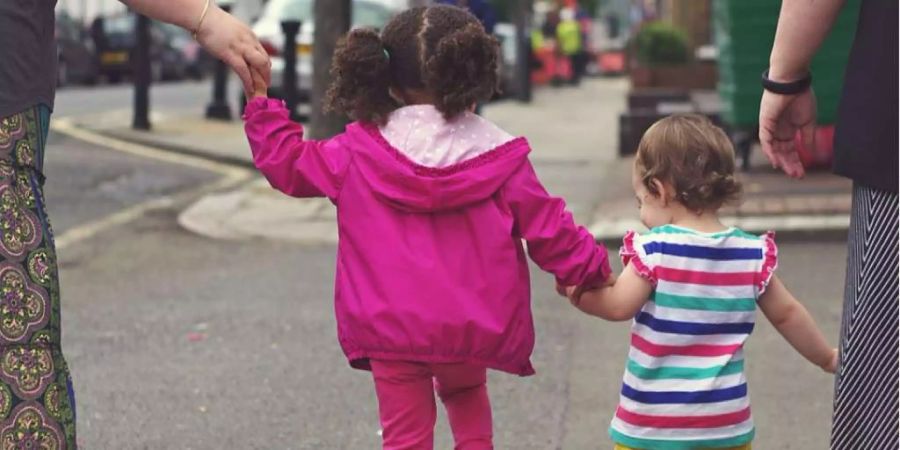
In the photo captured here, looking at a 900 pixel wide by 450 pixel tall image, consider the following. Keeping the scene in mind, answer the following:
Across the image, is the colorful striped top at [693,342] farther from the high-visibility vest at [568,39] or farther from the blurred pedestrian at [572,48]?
the high-visibility vest at [568,39]

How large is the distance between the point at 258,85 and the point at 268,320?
3.65m

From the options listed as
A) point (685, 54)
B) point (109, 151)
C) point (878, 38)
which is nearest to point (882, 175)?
point (878, 38)

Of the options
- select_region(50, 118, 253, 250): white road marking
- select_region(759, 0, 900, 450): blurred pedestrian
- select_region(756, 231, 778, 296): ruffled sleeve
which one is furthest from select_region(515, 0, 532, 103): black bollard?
select_region(759, 0, 900, 450): blurred pedestrian

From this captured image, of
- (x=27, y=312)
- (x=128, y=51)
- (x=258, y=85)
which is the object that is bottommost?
(x=128, y=51)

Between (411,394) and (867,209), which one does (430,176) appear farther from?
(867,209)

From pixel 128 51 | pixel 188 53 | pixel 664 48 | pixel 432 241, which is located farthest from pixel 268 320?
pixel 188 53

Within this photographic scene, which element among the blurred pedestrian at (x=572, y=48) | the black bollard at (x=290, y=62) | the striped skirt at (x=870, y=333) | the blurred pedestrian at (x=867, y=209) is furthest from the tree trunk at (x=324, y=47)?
the blurred pedestrian at (x=572, y=48)

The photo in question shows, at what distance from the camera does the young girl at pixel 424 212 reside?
3.40 metres

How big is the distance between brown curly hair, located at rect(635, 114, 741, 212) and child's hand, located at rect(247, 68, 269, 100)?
80 centimetres

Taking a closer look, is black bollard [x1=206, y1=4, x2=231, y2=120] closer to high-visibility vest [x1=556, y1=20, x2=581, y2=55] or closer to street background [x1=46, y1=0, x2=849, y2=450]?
street background [x1=46, y1=0, x2=849, y2=450]

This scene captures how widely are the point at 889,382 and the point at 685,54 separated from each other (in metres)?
18.1

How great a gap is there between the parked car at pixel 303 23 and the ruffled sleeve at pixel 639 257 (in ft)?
52.2

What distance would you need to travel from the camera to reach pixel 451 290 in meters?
3.38

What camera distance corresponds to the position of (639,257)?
10.9 ft
